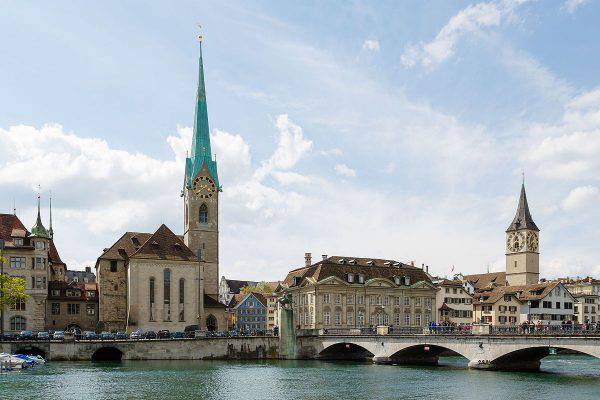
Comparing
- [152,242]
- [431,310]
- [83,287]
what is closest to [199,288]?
[152,242]

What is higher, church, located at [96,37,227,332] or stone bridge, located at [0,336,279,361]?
church, located at [96,37,227,332]

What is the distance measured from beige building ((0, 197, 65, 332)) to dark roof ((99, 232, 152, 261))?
11165 mm

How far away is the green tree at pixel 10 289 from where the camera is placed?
262 ft

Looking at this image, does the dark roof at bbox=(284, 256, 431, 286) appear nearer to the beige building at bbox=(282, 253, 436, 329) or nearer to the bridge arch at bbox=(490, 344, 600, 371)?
the beige building at bbox=(282, 253, 436, 329)

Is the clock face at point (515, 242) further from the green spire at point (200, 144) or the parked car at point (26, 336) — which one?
the parked car at point (26, 336)

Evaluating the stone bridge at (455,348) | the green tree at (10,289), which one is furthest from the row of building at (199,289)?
the stone bridge at (455,348)

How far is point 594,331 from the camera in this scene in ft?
193

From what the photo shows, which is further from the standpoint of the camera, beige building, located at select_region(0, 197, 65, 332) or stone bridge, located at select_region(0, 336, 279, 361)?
beige building, located at select_region(0, 197, 65, 332)

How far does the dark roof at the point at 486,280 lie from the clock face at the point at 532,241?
8.14 meters

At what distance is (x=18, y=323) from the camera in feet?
294

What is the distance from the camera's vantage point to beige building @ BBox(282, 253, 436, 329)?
106250mm

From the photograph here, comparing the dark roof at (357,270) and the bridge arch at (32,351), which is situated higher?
the dark roof at (357,270)

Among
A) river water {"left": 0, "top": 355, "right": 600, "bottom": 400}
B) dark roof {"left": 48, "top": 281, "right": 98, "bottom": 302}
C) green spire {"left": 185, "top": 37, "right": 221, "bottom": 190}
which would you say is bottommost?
river water {"left": 0, "top": 355, "right": 600, "bottom": 400}

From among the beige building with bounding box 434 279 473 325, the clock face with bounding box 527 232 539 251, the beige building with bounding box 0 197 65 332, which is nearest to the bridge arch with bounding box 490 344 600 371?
the beige building with bounding box 434 279 473 325
